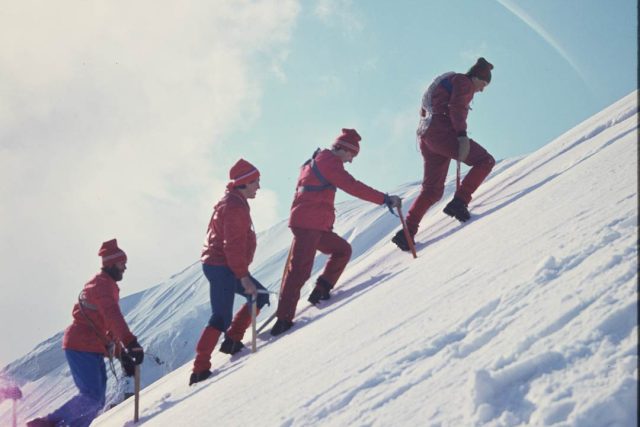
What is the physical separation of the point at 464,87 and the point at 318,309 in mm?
2358

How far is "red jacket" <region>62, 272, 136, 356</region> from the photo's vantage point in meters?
4.52

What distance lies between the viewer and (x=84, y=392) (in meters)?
4.46

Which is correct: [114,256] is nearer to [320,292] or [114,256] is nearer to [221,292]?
[221,292]

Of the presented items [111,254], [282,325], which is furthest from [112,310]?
[282,325]

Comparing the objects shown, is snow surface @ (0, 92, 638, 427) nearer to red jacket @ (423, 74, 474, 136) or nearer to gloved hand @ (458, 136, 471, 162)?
gloved hand @ (458, 136, 471, 162)

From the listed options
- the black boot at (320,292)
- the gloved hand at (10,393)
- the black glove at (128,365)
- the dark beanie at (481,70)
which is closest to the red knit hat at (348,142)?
the black boot at (320,292)

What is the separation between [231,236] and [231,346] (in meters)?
1.11

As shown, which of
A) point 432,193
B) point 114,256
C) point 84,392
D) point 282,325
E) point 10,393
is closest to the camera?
point 282,325

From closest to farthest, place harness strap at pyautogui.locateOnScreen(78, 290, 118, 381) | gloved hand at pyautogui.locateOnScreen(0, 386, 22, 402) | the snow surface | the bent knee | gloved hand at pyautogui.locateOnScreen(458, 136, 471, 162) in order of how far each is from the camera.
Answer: the snow surface, gloved hand at pyautogui.locateOnScreen(458, 136, 471, 162), harness strap at pyautogui.locateOnScreen(78, 290, 118, 381), the bent knee, gloved hand at pyautogui.locateOnScreen(0, 386, 22, 402)

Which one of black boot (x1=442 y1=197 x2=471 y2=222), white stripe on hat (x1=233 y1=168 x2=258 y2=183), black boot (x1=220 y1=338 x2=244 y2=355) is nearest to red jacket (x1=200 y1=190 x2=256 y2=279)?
white stripe on hat (x1=233 y1=168 x2=258 y2=183)

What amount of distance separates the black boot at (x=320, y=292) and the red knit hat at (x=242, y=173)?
1.14 metres

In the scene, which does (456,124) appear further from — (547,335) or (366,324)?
(547,335)

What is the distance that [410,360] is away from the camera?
5.56ft

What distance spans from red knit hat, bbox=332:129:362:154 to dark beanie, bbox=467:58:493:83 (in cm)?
133
